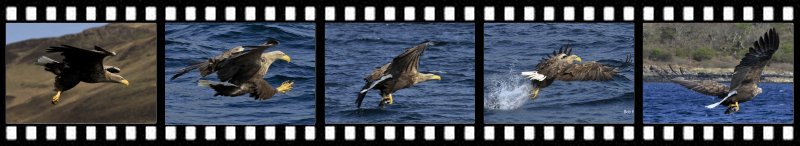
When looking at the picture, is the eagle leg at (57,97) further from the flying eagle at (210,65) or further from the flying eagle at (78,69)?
the flying eagle at (210,65)

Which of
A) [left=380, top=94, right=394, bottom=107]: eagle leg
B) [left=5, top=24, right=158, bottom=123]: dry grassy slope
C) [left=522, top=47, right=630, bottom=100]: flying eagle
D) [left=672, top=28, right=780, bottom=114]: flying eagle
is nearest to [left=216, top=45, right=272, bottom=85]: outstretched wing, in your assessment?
[left=5, top=24, right=158, bottom=123]: dry grassy slope

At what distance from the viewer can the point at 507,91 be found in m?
23.0

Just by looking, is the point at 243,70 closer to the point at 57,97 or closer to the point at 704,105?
the point at 57,97

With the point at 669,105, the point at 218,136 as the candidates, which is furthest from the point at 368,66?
the point at 669,105

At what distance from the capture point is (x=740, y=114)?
76.9ft

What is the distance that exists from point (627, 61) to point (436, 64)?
2396mm

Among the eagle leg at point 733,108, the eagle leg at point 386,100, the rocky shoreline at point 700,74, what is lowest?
the eagle leg at point 733,108

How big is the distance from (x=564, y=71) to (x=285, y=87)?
11.5ft

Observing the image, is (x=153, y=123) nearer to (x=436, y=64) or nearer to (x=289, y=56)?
(x=289, y=56)

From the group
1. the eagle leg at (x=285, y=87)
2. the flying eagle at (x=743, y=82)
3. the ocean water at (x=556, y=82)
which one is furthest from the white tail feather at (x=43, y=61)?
the flying eagle at (x=743, y=82)

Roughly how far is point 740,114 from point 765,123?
1.13 ft

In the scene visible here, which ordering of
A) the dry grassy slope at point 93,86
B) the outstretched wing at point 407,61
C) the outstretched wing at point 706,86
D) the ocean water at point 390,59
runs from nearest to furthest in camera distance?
the ocean water at point 390,59 < the dry grassy slope at point 93,86 < the outstretched wing at point 407,61 < the outstretched wing at point 706,86

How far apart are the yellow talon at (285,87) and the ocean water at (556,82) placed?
2403 millimetres

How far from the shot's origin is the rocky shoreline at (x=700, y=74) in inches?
914
